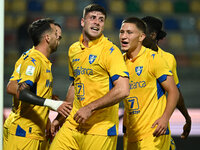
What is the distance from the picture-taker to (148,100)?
3596 millimetres

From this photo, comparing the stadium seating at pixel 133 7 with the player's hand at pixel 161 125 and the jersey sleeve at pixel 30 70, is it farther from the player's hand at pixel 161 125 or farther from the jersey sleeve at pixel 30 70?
the player's hand at pixel 161 125

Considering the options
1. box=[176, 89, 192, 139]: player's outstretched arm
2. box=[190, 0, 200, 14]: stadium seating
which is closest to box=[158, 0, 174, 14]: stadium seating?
box=[190, 0, 200, 14]: stadium seating

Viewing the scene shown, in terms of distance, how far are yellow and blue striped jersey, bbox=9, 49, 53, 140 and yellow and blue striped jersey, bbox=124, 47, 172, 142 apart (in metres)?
0.80

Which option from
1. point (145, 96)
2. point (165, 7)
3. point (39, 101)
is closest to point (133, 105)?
point (145, 96)

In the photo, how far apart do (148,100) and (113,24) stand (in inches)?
369

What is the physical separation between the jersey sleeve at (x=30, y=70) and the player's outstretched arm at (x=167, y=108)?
1.14 meters

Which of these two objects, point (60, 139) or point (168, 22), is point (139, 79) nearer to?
point (60, 139)

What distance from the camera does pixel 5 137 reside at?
387 cm

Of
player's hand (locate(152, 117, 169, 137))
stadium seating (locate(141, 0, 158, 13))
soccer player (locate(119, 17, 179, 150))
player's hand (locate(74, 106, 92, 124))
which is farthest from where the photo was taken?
stadium seating (locate(141, 0, 158, 13))

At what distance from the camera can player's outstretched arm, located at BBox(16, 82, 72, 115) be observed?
10.4ft

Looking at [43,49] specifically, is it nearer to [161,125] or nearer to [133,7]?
[161,125]

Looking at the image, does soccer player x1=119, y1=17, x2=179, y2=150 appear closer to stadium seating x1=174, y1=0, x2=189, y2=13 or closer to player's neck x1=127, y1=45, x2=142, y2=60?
player's neck x1=127, y1=45, x2=142, y2=60

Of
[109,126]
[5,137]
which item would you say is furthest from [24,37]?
[109,126]

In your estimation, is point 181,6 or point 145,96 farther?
point 181,6
